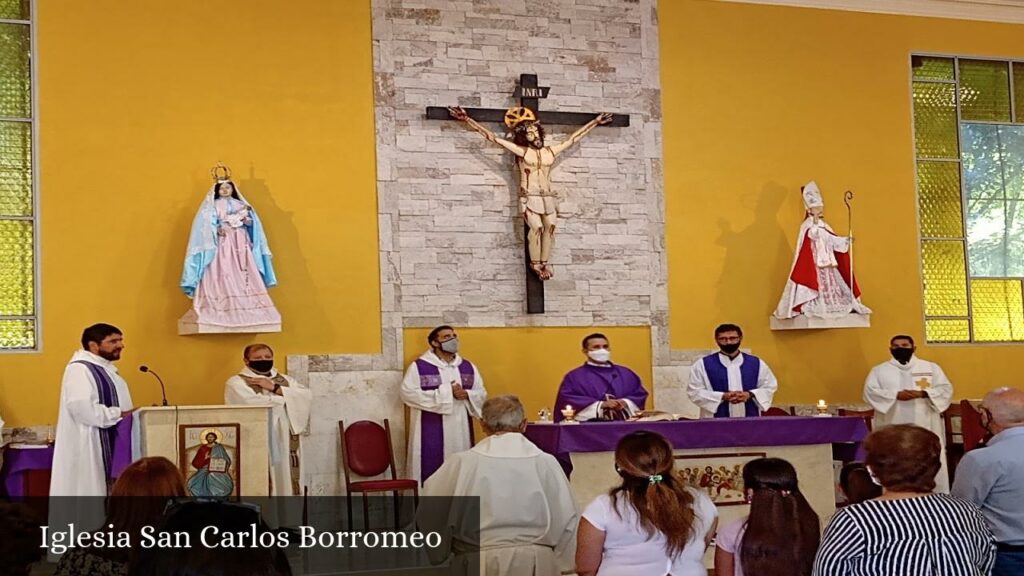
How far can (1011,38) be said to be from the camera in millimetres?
11758

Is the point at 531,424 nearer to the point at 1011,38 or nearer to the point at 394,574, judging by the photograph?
the point at 394,574

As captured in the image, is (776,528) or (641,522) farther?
(641,522)

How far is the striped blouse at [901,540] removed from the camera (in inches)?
136

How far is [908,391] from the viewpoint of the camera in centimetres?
1002

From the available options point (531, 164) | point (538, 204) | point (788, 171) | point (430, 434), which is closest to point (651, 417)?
point (430, 434)

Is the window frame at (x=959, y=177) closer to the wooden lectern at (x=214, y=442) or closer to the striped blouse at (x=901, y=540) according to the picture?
the wooden lectern at (x=214, y=442)

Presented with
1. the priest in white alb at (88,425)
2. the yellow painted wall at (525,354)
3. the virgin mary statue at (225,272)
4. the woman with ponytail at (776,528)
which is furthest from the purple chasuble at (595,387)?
the woman with ponytail at (776,528)

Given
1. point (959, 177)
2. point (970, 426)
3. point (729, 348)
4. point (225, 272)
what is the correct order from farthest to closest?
point (959, 177), point (970, 426), point (729, 348), point (225, 272)

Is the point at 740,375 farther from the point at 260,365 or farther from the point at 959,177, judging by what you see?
the point at 959,177

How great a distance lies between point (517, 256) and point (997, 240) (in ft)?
15.9

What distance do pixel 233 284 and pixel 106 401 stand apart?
1.64 m

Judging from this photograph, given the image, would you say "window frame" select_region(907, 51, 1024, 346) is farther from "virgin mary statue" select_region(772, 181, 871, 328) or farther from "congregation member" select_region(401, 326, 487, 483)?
"congregation member" select_region(401, 326, 487, 483)

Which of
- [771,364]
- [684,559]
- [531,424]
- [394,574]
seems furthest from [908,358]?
[684,559]

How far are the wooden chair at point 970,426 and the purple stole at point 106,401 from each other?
679 centimetres
